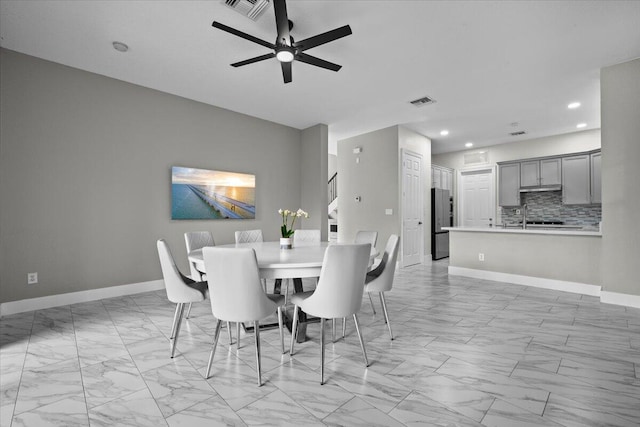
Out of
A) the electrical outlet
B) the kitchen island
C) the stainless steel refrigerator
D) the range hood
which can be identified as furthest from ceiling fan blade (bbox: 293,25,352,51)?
the range hood

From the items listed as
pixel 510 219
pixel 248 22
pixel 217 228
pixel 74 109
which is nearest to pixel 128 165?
pixel 74 109

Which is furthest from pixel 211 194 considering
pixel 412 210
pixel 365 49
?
pixel 412 210

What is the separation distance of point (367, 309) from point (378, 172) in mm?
3532

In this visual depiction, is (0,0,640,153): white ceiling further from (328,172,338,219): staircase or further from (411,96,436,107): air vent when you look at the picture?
(328,172,338,219): staircase

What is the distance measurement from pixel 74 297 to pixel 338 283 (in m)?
3.52

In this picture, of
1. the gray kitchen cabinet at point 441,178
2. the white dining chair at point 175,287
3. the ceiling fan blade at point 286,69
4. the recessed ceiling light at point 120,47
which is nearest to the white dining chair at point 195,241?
the white dining chair at point 175,287

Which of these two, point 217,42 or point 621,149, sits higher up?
point 217,42

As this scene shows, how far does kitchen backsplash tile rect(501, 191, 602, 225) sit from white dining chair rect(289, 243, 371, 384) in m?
6.89

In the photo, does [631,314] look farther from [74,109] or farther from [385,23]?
[74,109]

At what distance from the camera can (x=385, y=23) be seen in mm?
2854

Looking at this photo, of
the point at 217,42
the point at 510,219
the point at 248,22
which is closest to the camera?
the point at 248,22

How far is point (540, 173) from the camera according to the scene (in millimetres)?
6719

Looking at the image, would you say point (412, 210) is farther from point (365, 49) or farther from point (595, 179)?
point (365, 49)

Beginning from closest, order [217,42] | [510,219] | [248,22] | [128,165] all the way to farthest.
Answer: [248,22]
[217,42]
[128,165]
[510,219]
